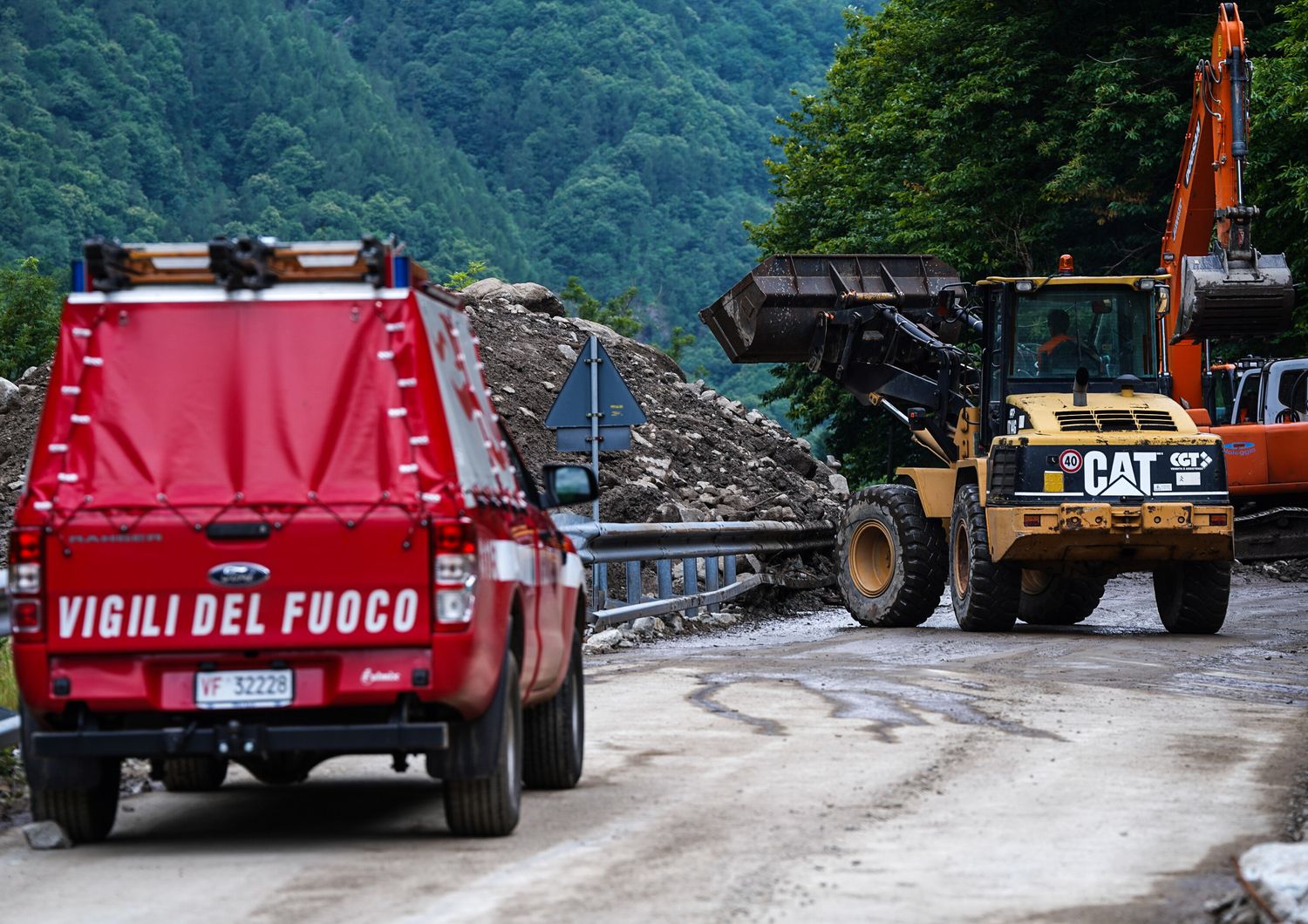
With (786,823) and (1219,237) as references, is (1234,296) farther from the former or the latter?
(786,823)

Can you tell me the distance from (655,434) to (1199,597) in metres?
12.8

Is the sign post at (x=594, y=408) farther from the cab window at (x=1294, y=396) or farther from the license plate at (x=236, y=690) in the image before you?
the cab window at (x=1294, y=396)

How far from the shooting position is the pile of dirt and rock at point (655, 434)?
28.1 meters

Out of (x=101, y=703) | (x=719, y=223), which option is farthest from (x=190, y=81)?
(x=101, y=703)

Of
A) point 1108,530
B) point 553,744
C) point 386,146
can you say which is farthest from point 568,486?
point 386,146

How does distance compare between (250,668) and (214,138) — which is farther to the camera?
(214,138)

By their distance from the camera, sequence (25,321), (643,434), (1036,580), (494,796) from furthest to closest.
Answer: (25,321), (643,434), (1036,580), (494,796)

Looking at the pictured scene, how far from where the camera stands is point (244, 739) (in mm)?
7488

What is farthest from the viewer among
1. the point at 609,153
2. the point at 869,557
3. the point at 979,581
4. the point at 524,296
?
the point at 609,153

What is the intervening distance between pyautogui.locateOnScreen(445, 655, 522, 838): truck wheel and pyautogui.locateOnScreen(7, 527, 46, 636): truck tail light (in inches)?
65.1

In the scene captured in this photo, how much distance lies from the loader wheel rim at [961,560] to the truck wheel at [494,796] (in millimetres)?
12589

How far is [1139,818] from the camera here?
8312mm

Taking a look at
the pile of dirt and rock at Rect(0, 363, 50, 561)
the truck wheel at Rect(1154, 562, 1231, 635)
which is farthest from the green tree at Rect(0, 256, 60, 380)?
the truck wheel at Rect(1154, 562, 1231, 635)

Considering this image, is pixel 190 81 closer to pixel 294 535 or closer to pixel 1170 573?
pixel 1170 573
